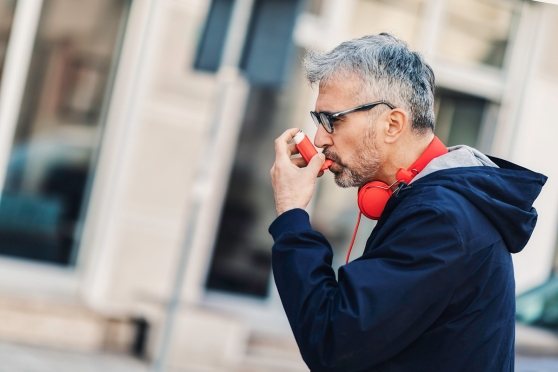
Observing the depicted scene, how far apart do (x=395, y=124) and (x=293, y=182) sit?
0.93ft

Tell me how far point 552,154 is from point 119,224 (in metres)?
4.37

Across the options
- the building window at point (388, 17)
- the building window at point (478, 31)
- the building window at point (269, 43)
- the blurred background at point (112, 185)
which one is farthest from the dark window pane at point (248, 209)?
the building window at point (269, 43)

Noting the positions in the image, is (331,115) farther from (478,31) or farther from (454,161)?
(478,31)

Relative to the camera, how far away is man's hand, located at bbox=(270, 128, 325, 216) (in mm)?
1678

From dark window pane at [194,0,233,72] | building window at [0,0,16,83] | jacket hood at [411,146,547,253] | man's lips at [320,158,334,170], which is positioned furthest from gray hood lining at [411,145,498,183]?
building window at [0,0,16,83]

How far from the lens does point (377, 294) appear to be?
141cm

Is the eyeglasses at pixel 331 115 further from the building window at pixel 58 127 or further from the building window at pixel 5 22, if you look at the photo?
the building window at pixel 5 22

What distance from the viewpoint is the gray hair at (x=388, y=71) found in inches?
67.4

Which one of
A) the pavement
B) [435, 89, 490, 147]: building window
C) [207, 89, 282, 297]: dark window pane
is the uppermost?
[435, 89, 490, 147]: building window

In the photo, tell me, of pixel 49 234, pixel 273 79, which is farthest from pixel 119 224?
pixel 273 79

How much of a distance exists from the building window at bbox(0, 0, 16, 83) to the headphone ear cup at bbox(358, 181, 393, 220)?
4.96 m

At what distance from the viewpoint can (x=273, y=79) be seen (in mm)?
4484

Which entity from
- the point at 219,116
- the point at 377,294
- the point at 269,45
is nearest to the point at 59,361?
the point at 219,116

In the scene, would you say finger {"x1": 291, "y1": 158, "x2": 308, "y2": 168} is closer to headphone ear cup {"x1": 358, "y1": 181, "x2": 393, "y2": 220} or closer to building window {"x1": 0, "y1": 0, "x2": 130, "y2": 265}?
headphone ear cup {"x1": 358, "y1": 181, "x2": 393, "y2": 220}
